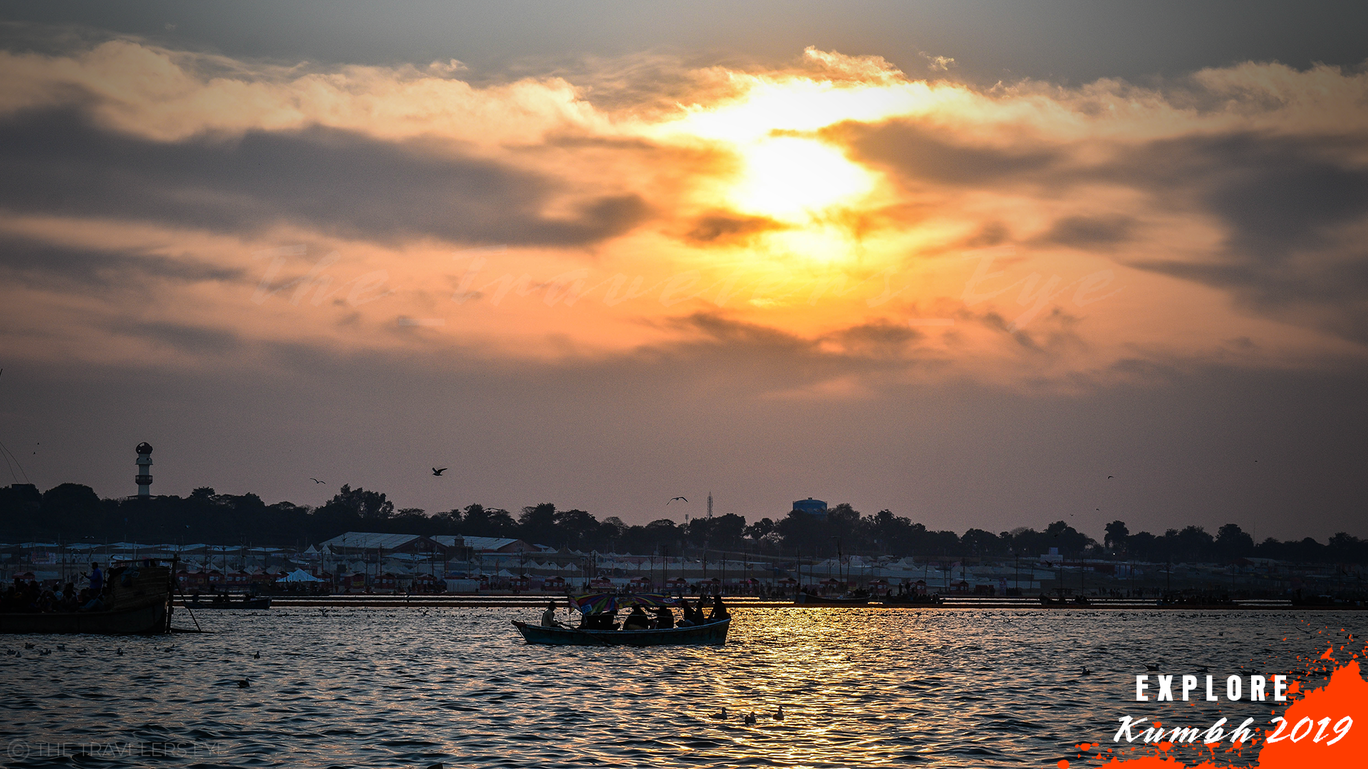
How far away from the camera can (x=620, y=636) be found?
2717 inches

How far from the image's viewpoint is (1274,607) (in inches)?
6560

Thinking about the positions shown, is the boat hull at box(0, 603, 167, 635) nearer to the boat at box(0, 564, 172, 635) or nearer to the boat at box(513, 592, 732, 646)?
the boat at box(0, 564, 172, 635)

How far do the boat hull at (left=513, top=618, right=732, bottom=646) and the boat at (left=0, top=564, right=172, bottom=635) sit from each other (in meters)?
21.1

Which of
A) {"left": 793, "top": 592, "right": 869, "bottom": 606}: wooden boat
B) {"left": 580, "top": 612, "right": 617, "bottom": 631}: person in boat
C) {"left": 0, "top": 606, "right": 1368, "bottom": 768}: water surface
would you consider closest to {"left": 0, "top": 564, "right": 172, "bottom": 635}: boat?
{"left": 0, "top": 606, "right": 1368, "bottom": 768}: water surface

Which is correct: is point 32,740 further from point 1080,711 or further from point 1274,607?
point 1274,607

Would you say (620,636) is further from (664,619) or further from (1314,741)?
(1314,741)

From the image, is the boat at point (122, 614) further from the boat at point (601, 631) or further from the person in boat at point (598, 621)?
the person in boat at point (598, 621)

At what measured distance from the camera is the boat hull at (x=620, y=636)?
68.9 meters

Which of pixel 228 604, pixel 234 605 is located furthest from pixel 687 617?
pixel 234 605

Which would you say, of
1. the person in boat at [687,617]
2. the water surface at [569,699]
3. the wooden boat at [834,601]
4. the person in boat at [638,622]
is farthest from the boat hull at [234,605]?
the wooden boat at [834,601]

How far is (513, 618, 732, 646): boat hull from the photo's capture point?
6888 cm

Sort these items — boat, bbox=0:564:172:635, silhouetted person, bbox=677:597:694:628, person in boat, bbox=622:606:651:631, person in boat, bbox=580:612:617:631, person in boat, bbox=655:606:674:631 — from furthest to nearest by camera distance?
silhouetted person, bbox=677:597:694:628, person in boat, bbox=622:606:651:631, person in boat, bbox=655:606:674:631, person in boat, bbox=580:612:617:631, boat, bbox=0:564:172:635

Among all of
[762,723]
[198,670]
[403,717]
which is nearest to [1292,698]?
[762,723]

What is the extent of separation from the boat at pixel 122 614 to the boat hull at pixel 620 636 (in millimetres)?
21142
